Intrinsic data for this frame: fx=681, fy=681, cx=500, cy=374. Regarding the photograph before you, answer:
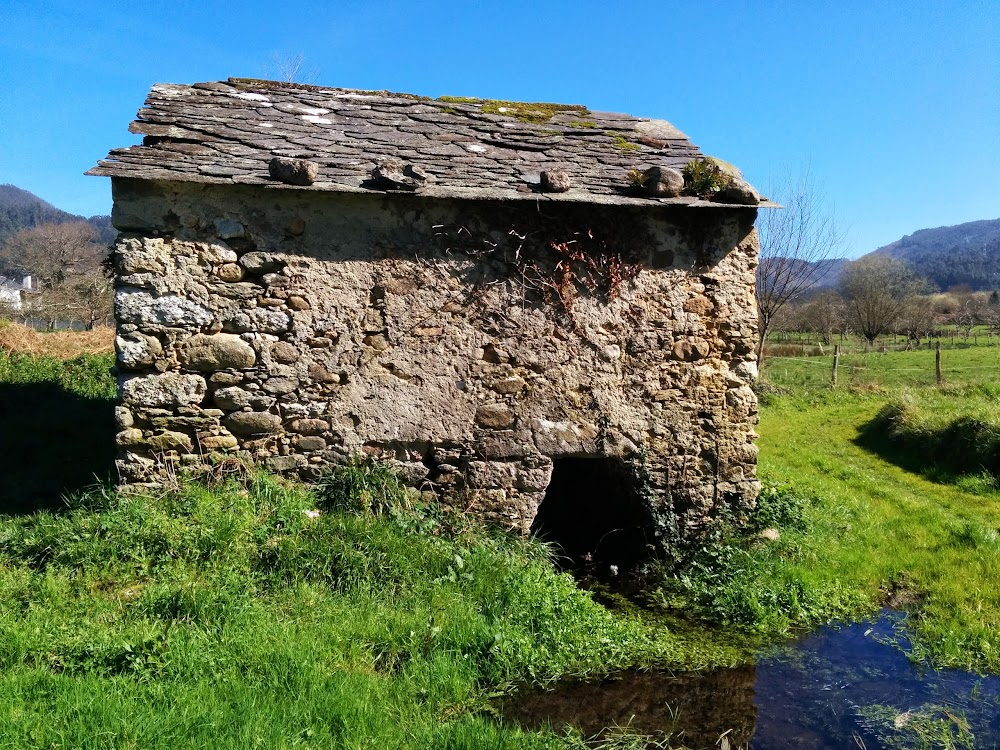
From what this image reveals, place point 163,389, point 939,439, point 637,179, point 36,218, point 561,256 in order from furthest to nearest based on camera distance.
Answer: point 36,218
point 939,439
point 637,179
point 561,256
point 163,389

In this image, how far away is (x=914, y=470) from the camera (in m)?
9.89

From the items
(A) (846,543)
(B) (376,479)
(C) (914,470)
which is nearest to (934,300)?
(C) (914,470)

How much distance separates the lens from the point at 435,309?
18.7ft

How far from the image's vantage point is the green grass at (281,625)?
125 inches

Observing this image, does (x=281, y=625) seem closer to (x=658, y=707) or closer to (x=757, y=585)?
(x=658, y=707)

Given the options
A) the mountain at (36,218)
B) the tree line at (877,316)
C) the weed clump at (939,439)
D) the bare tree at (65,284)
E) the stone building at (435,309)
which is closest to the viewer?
the stone building at (435,309)

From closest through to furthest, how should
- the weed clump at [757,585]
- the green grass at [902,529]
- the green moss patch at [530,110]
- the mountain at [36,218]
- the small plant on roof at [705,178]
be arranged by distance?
1. the green grass at [902,529]
2. the weed clump at [757,585]
3. the small plant on roof at [705,178]
4. the green moss patch at [530,110]
5. the mountain at [36,218]

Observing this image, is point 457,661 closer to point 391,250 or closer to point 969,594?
point 391,250

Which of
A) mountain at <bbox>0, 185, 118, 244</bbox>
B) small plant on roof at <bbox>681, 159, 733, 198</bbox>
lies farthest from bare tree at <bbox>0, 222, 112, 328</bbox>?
mountain at <bbox>0, 185, 118, 244</bbox>

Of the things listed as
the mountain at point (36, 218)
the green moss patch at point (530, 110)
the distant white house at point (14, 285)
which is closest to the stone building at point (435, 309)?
the green moss patch at point (530, 110)

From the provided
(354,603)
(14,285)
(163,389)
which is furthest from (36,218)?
(354,603)

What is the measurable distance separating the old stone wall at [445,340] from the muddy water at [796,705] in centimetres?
180

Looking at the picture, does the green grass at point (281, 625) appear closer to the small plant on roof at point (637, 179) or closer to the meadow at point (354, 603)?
the meadow at point (354, 603)

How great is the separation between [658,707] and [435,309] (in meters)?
3.37
